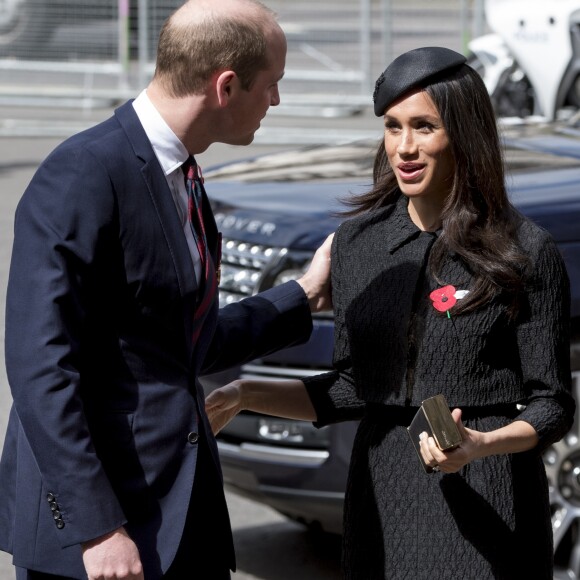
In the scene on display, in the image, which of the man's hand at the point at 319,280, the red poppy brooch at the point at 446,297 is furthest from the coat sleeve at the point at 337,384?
the red poppy brooch at the point at 446,297

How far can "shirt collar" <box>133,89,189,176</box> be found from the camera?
2.67 metres

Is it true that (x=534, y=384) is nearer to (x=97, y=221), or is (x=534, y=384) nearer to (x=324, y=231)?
(x=97, y=221)

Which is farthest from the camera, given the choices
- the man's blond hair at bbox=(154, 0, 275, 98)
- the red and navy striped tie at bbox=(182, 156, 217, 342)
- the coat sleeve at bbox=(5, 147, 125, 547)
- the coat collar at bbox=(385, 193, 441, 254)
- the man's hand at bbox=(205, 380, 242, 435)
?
the man's hand at bbox=(205, 380, 242, 435)

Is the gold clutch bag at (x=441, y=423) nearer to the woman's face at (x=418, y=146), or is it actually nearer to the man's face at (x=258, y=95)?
the woman's face at (x=418, y=146)

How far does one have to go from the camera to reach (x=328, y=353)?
4.26 metres

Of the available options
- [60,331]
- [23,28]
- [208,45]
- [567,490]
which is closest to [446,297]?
[208,45]

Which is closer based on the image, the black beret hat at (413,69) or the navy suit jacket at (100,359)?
the navy suit jacket at (100,359)

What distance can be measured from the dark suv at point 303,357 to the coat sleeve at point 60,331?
1713mm

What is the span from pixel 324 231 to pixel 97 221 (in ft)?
6.31

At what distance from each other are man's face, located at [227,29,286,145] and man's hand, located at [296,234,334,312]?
445mm

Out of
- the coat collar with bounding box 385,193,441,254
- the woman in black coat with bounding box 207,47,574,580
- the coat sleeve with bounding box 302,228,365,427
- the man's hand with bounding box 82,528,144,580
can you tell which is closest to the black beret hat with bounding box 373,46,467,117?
the woman in black coat with bounding box 207,47,574,580

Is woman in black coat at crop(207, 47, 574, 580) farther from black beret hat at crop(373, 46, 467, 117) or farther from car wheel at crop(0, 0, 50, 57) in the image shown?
car wheel at crop(0, 0, 50, 57)

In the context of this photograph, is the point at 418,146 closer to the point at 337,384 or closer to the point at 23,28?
the point at 337,384

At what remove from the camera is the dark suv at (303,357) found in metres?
4.27
